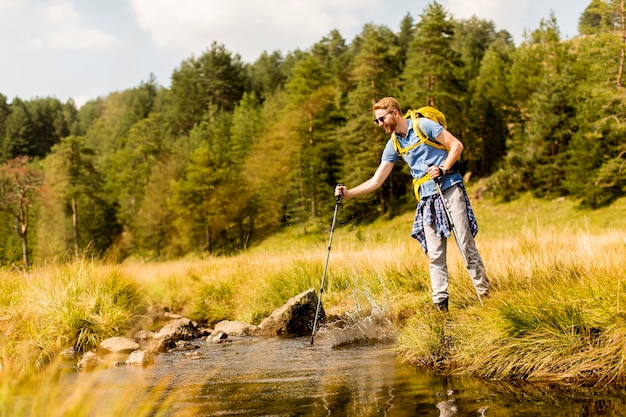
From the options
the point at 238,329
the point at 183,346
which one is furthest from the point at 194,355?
the point at 238,329

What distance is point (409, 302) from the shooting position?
7.70 meters

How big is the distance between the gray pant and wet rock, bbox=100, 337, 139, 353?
396cm

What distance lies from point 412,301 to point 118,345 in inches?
154

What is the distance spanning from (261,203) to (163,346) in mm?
43278

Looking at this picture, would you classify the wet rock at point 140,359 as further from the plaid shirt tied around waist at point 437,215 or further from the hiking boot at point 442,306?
the plaid shirt tied around waist at point 437,215

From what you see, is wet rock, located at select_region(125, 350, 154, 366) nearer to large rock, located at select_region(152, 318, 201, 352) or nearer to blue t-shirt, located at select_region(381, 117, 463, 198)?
large rock, located at select_region(152, 318, 201, 352)

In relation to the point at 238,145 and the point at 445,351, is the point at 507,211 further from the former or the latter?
the point at 445,351

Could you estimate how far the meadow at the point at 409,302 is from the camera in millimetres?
4430

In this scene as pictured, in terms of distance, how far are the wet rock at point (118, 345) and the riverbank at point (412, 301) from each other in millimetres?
394

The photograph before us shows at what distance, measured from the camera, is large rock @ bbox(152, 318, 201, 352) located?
7605 mm

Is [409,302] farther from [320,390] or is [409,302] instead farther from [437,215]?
[320,390]


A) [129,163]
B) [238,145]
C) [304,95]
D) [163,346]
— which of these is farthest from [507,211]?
[129,163]

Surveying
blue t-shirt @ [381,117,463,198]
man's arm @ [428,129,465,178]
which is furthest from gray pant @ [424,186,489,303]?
man's arm @ [428,129,465,178]

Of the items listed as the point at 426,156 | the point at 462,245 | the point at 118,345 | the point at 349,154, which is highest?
the point at 349,154
